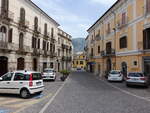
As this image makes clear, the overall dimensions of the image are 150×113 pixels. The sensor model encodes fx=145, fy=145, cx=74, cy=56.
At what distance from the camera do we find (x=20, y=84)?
918cm

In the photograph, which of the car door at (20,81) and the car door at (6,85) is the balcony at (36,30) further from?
the car door at (20,81)

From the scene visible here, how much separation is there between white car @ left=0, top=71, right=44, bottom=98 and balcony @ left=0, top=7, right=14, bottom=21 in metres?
10.2

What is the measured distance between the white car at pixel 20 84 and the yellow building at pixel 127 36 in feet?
42.2

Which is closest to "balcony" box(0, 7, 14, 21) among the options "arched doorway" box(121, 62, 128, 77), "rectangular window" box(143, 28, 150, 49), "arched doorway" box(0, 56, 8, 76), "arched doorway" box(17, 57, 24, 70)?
"arched doorway" box(0, 56, 8, 76)

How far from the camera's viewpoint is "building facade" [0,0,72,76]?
58.0 feet

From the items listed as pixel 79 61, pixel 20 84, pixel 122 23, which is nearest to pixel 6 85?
pixel 20 84

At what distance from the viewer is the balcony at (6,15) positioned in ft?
55.5

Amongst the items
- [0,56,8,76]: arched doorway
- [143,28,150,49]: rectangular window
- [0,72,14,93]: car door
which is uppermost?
[143,28,150,49]: rectangular window

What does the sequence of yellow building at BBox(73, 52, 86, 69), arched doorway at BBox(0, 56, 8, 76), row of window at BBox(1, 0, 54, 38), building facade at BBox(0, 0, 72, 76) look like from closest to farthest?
1. row of window at BBox(1, 0, 54, 38)
2. arched doorway at BBox(0, 56, 8, 76)
3. building facade at BBox(0, 0, 72, 76)
4. yellow building at BBox(73, 52, 86, 69)

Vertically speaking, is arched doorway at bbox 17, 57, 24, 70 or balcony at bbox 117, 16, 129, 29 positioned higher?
balcony at bbox 117, 16, 129, 29

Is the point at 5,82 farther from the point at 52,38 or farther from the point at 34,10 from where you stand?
the point at 52,38

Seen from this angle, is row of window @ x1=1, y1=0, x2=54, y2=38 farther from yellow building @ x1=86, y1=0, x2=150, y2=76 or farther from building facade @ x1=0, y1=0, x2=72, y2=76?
yellow building @ x1=86, y1=0, x2=150, y2=76

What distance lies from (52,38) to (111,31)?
14226mm

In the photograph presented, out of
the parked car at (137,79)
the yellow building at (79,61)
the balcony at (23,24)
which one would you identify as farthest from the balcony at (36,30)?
the yellow building at (79,61)
